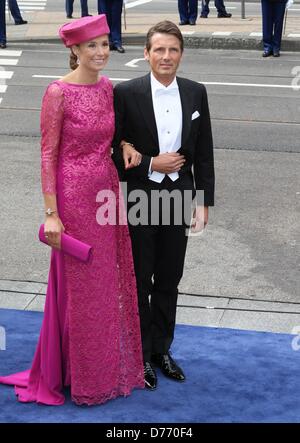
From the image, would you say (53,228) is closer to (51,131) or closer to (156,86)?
(51,131)

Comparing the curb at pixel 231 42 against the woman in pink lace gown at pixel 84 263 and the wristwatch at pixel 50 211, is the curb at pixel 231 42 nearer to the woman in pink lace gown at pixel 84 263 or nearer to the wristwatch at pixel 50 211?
the woman in pink lace gown at pixel 84 263

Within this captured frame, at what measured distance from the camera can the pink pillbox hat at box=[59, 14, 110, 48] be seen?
5105mm

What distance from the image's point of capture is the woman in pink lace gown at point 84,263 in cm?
515

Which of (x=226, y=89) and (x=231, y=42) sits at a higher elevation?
(x=226, y=89)

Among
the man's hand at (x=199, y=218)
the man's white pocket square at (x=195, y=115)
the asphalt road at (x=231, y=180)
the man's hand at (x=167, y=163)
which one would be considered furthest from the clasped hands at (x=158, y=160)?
the asphalt road at (x=231, y=180)

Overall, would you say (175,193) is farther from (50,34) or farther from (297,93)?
(50,34)

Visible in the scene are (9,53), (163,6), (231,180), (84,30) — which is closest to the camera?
(84,30)

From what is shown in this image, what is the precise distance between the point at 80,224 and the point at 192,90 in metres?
0.93

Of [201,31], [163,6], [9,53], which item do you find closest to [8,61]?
[9,53]

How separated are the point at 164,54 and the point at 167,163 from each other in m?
0.55

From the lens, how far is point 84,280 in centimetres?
539

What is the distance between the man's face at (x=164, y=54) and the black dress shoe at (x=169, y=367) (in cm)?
156

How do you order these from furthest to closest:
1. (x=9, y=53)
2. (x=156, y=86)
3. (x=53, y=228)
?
(x=9, y=53)
(x=156, y=86)
(x=53, y=228)

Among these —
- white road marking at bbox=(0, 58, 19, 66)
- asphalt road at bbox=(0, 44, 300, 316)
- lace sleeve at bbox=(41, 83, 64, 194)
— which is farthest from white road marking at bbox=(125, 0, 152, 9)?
lace sleeve at bbox=(41, 83, 64, 194)
